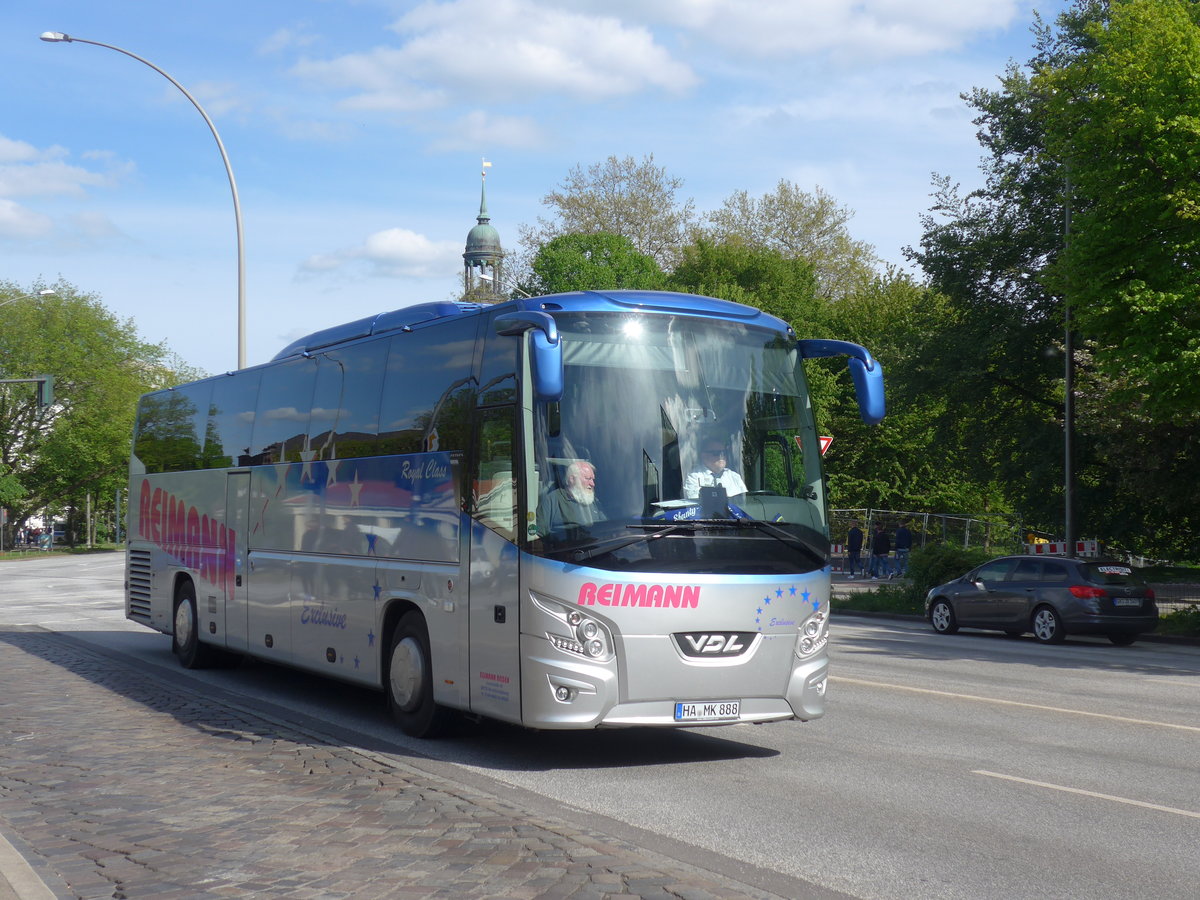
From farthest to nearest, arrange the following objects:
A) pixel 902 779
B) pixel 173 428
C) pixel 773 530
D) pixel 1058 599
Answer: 1. pixel 1058 599
2. pixel 173 428
3. pixel 773 530
4. pixel 902 779

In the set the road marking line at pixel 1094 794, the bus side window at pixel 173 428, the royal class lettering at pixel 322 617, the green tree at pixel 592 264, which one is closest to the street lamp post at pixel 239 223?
the bus side window at pixel 173 428

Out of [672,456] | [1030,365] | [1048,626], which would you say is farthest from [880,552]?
[672,456]

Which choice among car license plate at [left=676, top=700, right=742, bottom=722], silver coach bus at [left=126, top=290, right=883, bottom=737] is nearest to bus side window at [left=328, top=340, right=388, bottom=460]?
silver coach bus at [left=126, top=290, right=883, bottom=737]

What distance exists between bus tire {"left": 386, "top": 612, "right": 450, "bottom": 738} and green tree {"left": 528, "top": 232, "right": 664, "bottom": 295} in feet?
155

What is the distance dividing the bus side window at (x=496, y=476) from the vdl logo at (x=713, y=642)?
1.32 meters

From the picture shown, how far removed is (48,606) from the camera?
27156mm

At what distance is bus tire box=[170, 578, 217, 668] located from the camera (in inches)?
610

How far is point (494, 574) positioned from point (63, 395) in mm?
70316

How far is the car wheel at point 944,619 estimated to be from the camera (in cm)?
2434

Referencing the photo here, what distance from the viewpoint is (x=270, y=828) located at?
6.89m

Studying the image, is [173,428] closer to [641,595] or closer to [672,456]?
[672,456]

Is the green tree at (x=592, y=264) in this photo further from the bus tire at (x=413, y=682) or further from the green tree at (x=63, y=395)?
the bus tire at (x=413, y=682)

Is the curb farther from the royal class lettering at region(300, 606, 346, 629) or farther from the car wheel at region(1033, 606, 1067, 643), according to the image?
the royal class lettering at region(300, 606, 346, 629)

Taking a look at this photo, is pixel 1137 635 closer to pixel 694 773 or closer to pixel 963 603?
pixel 963 603
